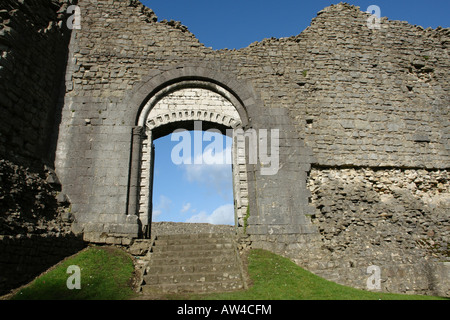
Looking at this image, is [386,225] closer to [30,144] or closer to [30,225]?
[30,225]

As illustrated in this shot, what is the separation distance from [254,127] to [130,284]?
5.06 meters

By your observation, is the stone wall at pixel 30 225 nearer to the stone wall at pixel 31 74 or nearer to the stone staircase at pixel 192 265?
the stone wall at pixel 31 74

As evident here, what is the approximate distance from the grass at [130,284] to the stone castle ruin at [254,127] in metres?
0.55

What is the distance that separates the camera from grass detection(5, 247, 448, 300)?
5.45 metres

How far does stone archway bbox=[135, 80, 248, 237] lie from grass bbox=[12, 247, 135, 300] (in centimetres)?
174

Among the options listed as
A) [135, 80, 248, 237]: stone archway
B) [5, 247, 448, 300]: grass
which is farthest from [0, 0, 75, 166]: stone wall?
[5, 247, 448, 300]: grass

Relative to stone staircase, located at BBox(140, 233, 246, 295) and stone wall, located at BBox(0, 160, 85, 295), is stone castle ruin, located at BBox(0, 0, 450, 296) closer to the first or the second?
stone wall, located at BBox(0, 160, 85, 295)

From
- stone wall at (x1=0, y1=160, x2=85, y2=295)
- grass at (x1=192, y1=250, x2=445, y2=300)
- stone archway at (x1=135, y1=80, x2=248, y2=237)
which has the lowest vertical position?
grass at (x1=192, y1=250, x2=445, y2=300)

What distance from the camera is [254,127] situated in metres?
8.93

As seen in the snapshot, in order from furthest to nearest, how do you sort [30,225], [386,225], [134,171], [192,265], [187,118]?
[187,118] < [134,171] < [386,225] < [192,265] < [30,225]

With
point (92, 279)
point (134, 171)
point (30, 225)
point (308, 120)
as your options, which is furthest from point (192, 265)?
point (308, 120)
